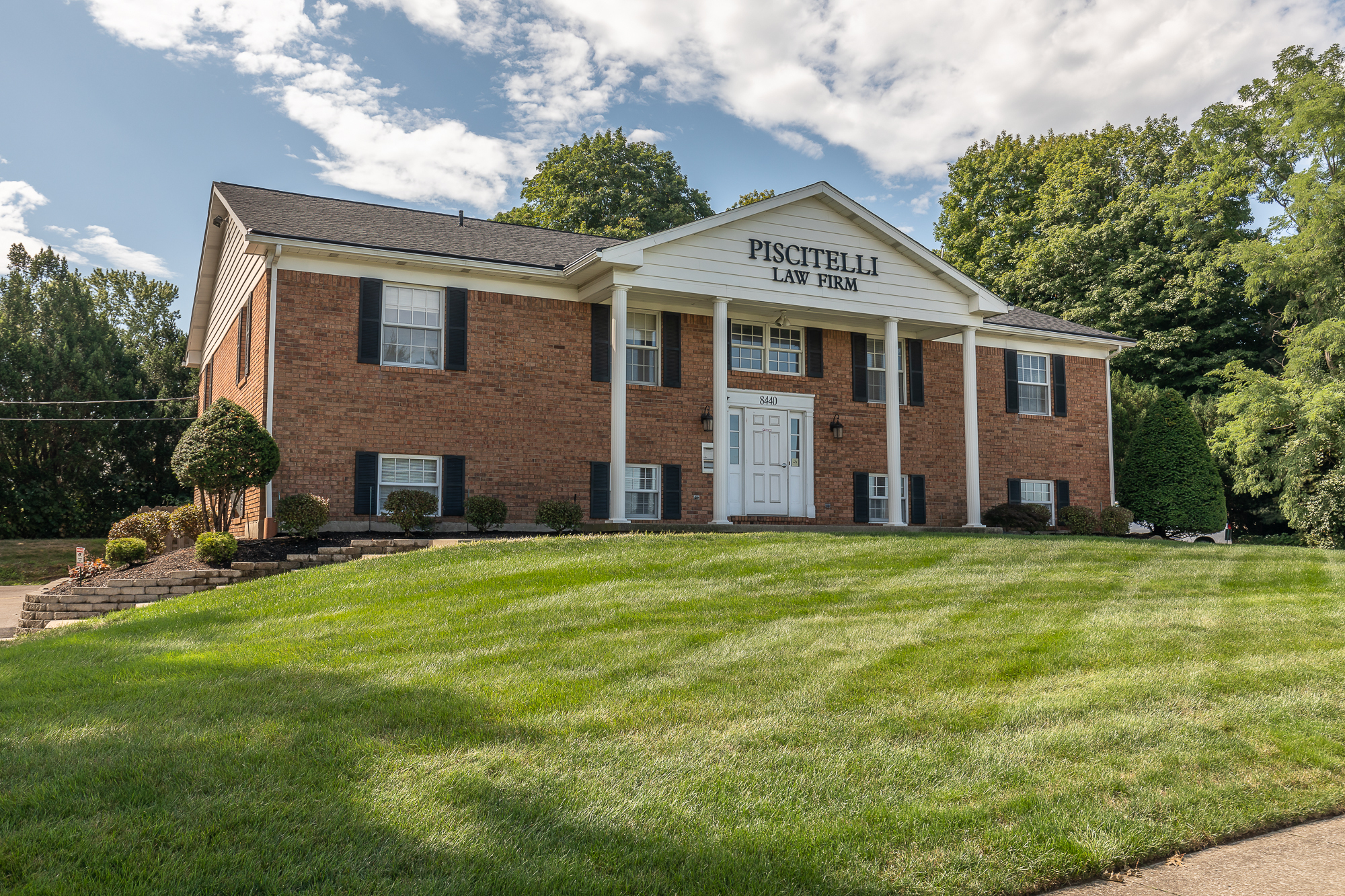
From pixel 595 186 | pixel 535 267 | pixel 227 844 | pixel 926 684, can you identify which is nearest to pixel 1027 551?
pixel 926 684

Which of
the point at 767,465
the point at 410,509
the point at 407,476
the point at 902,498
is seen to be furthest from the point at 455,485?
the point at 902,498

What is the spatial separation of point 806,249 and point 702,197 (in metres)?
22.9

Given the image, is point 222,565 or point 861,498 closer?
point 222,565

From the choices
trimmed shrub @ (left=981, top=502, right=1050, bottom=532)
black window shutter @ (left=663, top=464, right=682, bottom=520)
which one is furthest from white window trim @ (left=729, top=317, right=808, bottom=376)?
trimmed shrub @ (left=981, top=502, right=1050, bottom=532)

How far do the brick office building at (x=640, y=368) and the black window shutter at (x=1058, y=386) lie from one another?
4cm

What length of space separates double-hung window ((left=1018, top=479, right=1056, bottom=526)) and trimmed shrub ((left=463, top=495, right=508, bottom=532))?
12.3 meters

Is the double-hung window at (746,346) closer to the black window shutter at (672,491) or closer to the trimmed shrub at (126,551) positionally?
the black window shutter at (672,491)

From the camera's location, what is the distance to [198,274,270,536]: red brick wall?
15.1 m

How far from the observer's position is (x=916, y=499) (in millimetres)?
19781

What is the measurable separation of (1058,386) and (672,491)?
1023 cm

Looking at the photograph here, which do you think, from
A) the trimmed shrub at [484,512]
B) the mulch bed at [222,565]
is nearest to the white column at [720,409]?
the trimmed shrub at [484,512]

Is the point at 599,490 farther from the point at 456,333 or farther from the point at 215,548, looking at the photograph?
the point at 215,548

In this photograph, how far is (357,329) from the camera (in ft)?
50.8

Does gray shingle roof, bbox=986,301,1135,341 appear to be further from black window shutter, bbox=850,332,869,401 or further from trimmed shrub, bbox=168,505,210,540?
trimmed shrub, bbox=168,505,210,540
